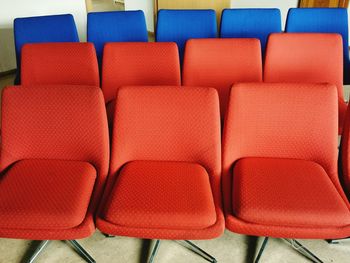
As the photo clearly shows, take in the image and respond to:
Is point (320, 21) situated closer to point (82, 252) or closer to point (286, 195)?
point (286, 195)

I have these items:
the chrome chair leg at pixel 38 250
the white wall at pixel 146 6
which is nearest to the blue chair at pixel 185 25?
the chrome chair leg at pixel 38 250

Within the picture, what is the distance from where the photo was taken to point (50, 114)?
5.24 ft

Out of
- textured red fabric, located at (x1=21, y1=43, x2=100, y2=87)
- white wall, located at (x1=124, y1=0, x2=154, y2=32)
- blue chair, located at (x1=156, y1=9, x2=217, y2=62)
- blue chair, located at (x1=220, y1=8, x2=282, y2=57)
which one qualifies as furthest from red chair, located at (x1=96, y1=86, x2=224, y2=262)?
white wall, located at (x1=124, y1=0, x2=154, y2=32)

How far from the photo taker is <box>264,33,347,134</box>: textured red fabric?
220cm

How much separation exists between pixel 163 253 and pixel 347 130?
1073mm

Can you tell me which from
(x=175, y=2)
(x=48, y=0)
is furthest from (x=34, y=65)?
(x=175, y=2)

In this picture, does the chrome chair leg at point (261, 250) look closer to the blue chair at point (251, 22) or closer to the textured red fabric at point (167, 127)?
the textured red fabric at point (167, 127)

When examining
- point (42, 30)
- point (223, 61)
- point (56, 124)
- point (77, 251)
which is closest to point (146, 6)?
point (42, 30)

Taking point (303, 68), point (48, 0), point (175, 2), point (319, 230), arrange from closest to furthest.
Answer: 1. point (319, 230)
2. point (303, 68)
3. point (48, 0)
4. point (175, 2)

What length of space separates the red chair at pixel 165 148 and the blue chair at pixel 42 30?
1.58 m

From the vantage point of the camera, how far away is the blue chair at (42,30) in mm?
2689

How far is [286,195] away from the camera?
4.45 ft

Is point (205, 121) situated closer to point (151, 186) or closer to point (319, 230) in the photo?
point (151, 186)

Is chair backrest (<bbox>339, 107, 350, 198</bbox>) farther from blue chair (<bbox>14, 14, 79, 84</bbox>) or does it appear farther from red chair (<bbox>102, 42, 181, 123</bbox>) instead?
blue chair (<bbox>14, 14, 79, 84</bbox>)
